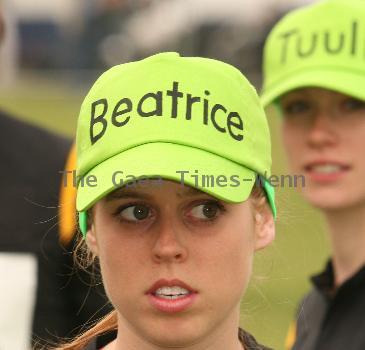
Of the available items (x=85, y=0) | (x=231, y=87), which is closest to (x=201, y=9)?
(x=85, y=0)

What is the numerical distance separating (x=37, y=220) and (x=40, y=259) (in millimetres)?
106

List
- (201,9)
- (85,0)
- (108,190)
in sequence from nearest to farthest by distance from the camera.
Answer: (108,190)
(201,9)
(85,0)

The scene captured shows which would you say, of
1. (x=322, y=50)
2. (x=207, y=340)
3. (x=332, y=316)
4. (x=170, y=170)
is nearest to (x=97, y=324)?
(x=207, y=340)

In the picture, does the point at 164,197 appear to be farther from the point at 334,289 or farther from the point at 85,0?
the point at 85,0

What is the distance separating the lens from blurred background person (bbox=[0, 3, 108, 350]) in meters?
2.79

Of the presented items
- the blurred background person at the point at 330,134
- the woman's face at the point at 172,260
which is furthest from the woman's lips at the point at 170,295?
the blurred background person at the point at 330,134

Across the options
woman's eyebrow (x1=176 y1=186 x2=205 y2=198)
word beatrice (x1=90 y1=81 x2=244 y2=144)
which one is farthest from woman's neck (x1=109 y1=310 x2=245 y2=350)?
word beatrice (x1=90 y1=81 x2=244 y2=144)

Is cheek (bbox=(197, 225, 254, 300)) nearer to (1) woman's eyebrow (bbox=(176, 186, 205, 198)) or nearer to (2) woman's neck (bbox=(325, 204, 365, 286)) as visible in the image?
(1) woman's eyebrow (bbox=(176, 186, 205, 198))

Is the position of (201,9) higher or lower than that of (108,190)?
higher

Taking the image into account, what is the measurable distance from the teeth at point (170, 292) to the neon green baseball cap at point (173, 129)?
18cm

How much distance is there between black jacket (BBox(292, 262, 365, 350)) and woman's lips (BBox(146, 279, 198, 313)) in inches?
51.0

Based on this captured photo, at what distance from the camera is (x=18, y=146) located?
2.99m

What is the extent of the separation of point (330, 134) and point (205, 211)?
1.57 m

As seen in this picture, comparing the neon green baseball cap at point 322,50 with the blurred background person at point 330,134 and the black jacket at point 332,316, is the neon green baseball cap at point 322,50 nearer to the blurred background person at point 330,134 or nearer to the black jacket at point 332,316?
the blurred background person at point 330,134
